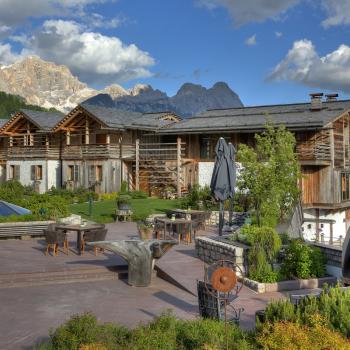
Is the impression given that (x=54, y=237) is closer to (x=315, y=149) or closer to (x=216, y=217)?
(x=216, y=217)

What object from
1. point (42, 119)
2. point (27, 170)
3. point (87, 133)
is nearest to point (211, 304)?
point (87, 133)

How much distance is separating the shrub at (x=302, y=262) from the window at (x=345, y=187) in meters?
18.4

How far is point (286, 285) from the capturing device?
1072 centimetres

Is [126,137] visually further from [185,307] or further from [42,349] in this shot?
[42,349]

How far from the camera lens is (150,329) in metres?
6.45

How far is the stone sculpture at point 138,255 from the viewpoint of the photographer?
11328 mm

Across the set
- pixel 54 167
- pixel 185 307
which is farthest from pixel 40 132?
pixel 185 307

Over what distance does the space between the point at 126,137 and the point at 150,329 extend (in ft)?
101

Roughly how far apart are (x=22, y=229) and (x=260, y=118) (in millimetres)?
18126

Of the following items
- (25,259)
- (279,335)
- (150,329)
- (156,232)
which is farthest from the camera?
(156,232)

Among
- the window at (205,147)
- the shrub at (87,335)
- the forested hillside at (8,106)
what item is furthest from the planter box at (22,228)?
the forested hillside at (8,106)

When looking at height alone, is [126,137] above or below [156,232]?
above

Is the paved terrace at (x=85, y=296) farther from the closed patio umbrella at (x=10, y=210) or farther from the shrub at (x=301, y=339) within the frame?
the closed patio umbrella at (x=10, y=210)

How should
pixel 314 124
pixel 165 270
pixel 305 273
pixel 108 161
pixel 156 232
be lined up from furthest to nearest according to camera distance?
pixel 108 161 < pixel 314 124 < pixel 156 232 < pixel 165 270 < pixel 305 273
